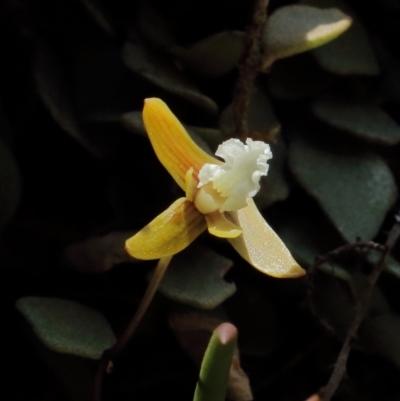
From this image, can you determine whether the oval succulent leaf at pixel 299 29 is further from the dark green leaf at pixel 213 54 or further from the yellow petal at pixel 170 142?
the yellow petal at pixel 170 142

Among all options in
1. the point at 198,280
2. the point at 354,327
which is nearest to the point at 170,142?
the point at 198,280

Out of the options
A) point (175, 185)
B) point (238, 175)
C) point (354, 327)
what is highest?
point (238, 175)

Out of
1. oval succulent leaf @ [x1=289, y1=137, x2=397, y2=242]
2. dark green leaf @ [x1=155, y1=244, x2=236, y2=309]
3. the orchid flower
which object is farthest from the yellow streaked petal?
oval succulent leaf @ [x1=289, y1=137, x2=397, y2=242]

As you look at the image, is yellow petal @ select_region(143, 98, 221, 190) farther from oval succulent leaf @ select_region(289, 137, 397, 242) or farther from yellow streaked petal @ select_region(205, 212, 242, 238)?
oval succulent leaf @ select_region(289, 137, 397, 242)

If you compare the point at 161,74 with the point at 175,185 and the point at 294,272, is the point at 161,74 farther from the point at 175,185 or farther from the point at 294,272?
the point at 294,272

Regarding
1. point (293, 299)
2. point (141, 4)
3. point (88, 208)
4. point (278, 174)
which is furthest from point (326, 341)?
point (141, 4)

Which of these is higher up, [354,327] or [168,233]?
[168,233]

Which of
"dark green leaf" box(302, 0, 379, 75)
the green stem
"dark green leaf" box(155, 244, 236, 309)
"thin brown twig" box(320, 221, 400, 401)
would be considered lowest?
"thin brown twig" box(320, 221, 400, 401)
